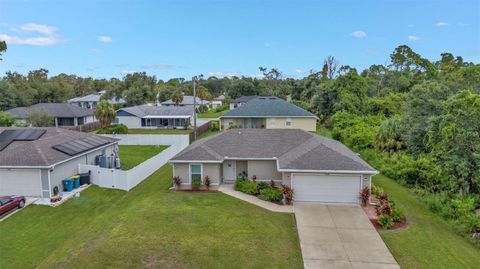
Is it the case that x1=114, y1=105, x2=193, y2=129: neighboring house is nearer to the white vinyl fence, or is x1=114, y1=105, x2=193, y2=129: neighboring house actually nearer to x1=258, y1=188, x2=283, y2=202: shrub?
the white vinyl fence

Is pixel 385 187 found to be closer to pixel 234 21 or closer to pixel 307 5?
pixel 307 5

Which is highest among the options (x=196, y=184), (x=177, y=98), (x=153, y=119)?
(x=177, y=98)

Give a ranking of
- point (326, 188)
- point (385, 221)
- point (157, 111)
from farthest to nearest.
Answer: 1. point (157, 111)
2. point (326, 188)
3. point (385, 221)

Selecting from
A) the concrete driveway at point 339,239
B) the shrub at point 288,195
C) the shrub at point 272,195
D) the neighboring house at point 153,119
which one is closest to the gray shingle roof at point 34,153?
the shrub at point 272,195

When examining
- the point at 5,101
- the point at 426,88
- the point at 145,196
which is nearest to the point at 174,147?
the point at 145,196

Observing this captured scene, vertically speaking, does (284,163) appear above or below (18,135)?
below

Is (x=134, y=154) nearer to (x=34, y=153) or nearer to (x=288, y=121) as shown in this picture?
(x=34, y=153)

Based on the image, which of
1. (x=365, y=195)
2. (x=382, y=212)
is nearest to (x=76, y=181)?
(x=365, y=195)
